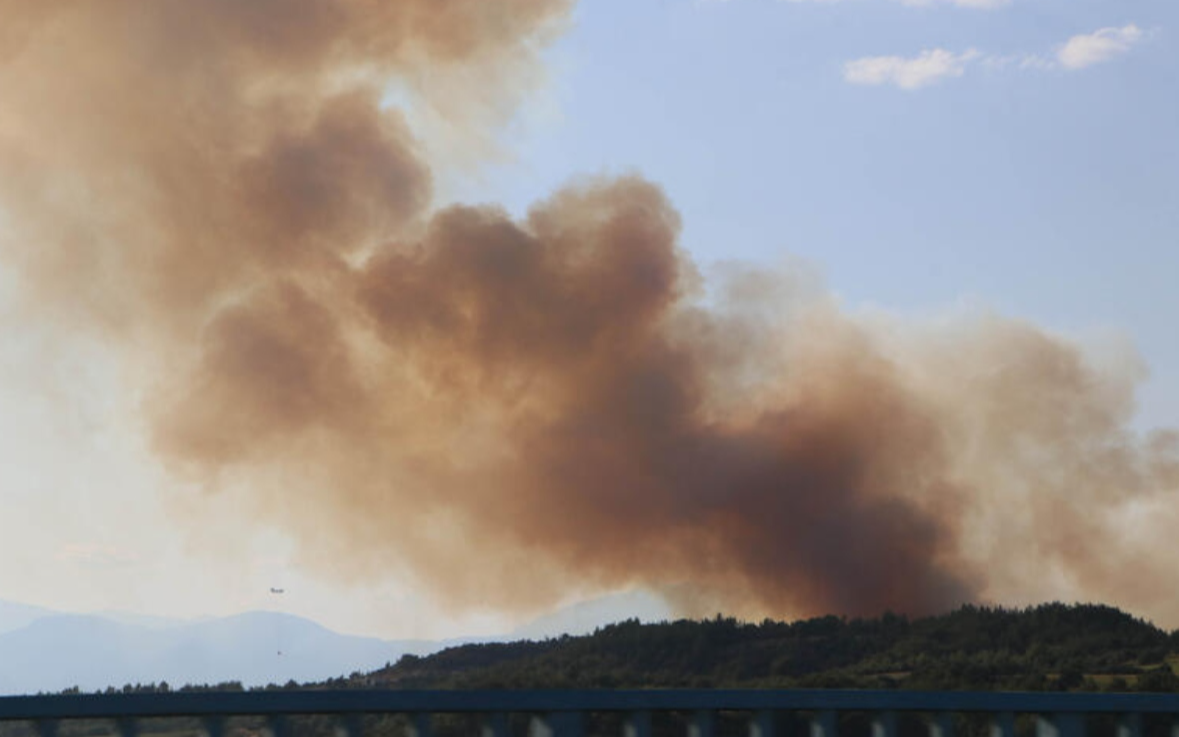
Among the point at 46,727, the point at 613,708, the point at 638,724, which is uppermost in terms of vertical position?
the point at 613,708

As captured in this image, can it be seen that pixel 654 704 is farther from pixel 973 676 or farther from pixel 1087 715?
pixel 973 676

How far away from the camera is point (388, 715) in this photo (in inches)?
387

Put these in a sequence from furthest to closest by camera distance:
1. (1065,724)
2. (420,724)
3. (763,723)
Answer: (1065,724) → (763,723) → (420,724)

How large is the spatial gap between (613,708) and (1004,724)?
10.5 feet

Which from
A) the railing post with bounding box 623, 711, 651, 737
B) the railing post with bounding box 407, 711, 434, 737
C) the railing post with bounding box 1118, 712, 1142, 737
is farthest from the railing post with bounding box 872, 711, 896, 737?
the railing post with bounding box 407, 711, 434, 737

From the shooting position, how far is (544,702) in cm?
1020

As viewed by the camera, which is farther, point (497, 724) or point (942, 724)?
point (942, 724)

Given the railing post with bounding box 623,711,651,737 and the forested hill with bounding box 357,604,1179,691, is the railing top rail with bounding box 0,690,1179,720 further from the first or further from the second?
the forested hill with bounding box 357,604,1179,691

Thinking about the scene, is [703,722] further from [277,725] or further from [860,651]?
[860,651]

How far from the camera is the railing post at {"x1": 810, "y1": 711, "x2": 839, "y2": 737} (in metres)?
10.7

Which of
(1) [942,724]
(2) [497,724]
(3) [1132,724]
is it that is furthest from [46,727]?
(3) [1132,724]

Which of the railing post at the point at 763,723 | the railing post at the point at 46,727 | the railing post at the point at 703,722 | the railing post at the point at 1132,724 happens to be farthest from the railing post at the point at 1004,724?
the railing post at the point at 46,727

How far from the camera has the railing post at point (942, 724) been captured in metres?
11.0

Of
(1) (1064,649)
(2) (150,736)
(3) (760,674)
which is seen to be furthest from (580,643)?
(2) (150,736)
